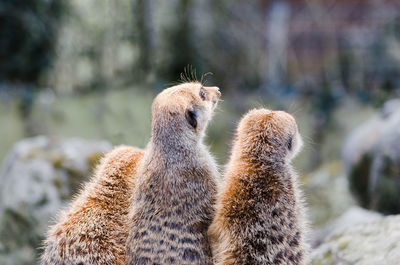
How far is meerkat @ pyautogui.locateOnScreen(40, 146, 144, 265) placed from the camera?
6.61ft

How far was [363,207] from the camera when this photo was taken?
13.2 ft

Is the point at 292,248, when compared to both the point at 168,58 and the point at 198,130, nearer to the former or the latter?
the point at 198,130

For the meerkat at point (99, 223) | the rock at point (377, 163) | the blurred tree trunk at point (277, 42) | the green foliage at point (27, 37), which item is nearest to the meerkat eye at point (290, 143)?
the meerkat at point (99, 223)

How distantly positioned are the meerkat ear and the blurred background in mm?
2957

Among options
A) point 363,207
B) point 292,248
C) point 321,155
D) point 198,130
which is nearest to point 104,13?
point 321,155

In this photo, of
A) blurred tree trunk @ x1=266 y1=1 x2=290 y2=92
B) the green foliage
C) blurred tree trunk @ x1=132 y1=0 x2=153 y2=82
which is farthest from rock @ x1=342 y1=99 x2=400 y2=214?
the green foliage

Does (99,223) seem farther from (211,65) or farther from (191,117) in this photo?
(211,65)

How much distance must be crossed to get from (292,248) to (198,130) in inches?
25.9

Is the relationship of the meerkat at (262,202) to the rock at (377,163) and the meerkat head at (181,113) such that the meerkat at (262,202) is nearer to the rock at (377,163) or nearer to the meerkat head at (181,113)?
the meerkat head at (181,113)

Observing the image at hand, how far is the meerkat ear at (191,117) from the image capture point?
2.08m

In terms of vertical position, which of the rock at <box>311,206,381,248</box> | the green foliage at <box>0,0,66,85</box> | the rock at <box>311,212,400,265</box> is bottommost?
the rock at <box>311,212,400,265</box>

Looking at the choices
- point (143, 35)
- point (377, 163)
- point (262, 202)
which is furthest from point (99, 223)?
point (143, 35)

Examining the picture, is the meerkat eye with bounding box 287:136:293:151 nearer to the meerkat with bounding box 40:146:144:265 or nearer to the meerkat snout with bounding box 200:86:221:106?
the meerkat snout with bounding box 200:86:221:106

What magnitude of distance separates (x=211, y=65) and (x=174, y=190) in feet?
15.3
